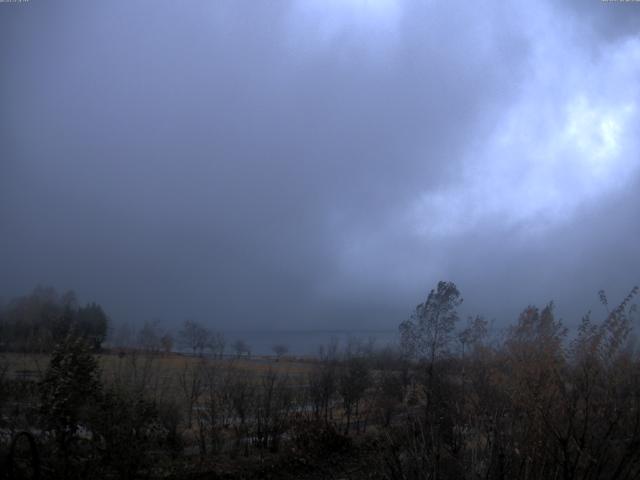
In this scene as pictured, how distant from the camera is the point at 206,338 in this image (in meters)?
94.9

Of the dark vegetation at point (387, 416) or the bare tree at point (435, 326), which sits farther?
the bare tree at point (435, 326)

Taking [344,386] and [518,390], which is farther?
[344,386]

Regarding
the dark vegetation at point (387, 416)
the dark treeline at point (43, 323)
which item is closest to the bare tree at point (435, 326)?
the dark vegetation at point (387, 416)

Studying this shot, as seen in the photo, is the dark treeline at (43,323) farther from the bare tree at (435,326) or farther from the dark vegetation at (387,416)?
the bare tree at (435,326)

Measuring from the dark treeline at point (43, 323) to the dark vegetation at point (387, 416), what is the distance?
0.80 ft

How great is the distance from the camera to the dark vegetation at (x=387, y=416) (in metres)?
Answer: 6.53

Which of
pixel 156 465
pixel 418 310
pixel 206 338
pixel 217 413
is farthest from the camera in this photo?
pixel 206 338

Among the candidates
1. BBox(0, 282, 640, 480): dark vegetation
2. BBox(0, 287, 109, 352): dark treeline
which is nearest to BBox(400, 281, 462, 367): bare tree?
BBox(0, 282, 640, 480): dark vegetation

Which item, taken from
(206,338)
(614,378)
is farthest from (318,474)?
(206,338)

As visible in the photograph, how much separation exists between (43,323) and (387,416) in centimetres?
2099

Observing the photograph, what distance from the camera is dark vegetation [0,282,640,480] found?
653 cm

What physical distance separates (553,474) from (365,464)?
1209cm

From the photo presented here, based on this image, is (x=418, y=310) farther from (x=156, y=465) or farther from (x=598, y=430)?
(x=598, y=430)

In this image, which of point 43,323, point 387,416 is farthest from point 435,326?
point 43,323
